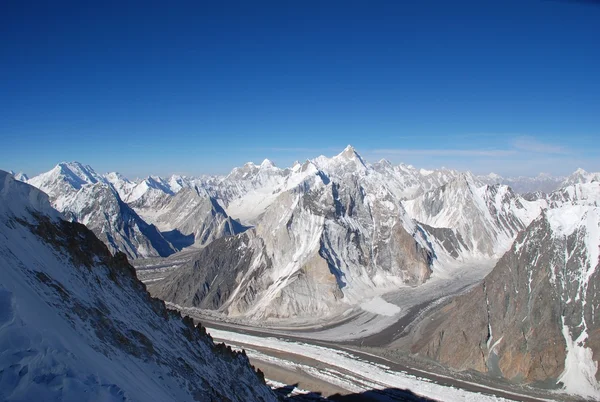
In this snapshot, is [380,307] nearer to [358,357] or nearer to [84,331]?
[358,357]

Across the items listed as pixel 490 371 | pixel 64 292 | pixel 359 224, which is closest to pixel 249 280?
pixel 359 224

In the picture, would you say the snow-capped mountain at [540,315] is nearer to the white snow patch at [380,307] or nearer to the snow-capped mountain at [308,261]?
the white snow patch at [380,307]

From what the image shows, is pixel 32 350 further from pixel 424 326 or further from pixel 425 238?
pixel 425 238

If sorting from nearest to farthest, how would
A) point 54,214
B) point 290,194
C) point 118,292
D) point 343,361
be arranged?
point 118,292
point 54,214
point 343,361
point 290,194

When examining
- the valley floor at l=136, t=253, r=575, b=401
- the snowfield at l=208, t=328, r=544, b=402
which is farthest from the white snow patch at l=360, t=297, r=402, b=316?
the snowfield at l=208, t=328, r=544, b=402

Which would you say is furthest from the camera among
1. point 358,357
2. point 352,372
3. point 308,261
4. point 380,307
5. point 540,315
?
point 308,261

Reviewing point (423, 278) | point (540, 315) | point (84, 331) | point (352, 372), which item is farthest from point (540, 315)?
point (423, 278)

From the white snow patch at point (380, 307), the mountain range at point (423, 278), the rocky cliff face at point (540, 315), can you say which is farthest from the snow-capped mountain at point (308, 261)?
the rocky cliff face at point (540, 315)
